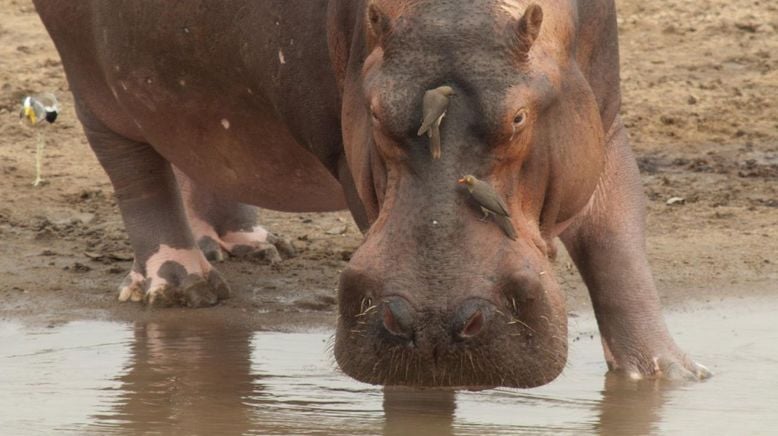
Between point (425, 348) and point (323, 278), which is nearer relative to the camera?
point (425, 348)

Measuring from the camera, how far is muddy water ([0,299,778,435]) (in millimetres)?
5152

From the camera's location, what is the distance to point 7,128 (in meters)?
9.94

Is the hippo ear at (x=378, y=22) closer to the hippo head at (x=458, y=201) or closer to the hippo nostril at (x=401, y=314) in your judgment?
the hippo head at (x=458, y=201)

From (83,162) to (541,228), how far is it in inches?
192

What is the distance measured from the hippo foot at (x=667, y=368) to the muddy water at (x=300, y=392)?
0.24ft

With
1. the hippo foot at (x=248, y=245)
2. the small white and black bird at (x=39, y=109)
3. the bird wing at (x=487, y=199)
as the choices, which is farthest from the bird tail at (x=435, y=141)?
the small white and black bird at (x=39, y=109)

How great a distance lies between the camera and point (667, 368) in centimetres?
584

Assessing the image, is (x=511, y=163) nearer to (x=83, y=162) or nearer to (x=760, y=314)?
(x=760, y=314)

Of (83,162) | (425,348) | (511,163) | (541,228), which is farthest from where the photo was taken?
(83,162)

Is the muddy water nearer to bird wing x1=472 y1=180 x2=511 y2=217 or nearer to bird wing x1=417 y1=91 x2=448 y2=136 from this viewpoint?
bird wing x1=472 y1=180 x2=511 y2=217

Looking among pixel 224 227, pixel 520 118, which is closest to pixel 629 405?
pixel 520 118

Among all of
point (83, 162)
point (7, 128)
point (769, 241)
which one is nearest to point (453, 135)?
point (769, 241)

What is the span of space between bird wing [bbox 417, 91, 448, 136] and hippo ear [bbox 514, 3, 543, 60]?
0.32m

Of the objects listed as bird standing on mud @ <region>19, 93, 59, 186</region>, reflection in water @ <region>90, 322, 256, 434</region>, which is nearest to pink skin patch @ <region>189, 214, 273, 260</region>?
reflection in water @ <region>90, 322, 256, 434</region>
